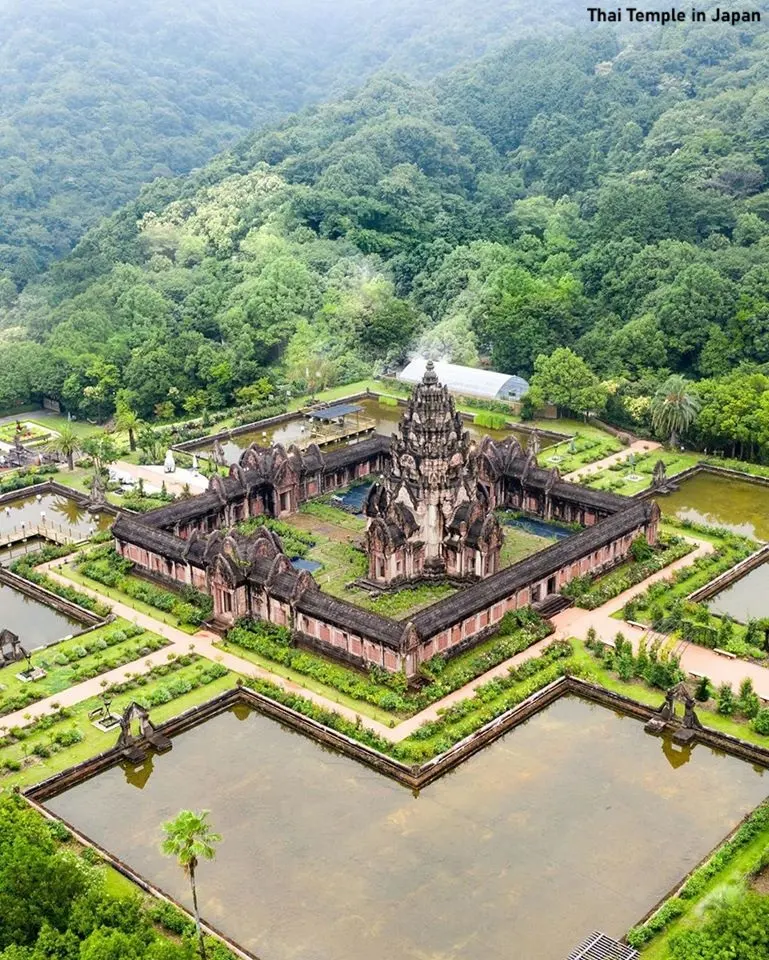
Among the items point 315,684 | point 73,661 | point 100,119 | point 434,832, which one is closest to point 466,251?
point 315,684

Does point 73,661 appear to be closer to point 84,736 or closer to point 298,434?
point 84,736

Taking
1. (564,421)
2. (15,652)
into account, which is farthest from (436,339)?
(15,652)

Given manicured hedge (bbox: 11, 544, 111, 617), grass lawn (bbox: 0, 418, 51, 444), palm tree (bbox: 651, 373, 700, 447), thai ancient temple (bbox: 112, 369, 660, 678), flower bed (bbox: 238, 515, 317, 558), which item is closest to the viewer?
thai ancient temple (bbox: 112, 369, 660, 678)

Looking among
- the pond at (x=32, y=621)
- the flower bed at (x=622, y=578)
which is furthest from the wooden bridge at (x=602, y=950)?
the pond at (x=32, y=621)

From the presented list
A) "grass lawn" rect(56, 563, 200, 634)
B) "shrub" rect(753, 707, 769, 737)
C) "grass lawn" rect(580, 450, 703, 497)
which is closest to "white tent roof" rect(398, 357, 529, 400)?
"grass lawn" rect(580, 450, 703, 497)

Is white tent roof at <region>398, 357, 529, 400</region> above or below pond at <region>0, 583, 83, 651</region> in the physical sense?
above

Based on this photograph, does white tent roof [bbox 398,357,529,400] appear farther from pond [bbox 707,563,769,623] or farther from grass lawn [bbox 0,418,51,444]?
pond [bbox 707,563,769,623]

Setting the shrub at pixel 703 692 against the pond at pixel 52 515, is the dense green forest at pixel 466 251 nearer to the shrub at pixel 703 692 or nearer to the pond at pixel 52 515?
the pond at pixel 52 515
